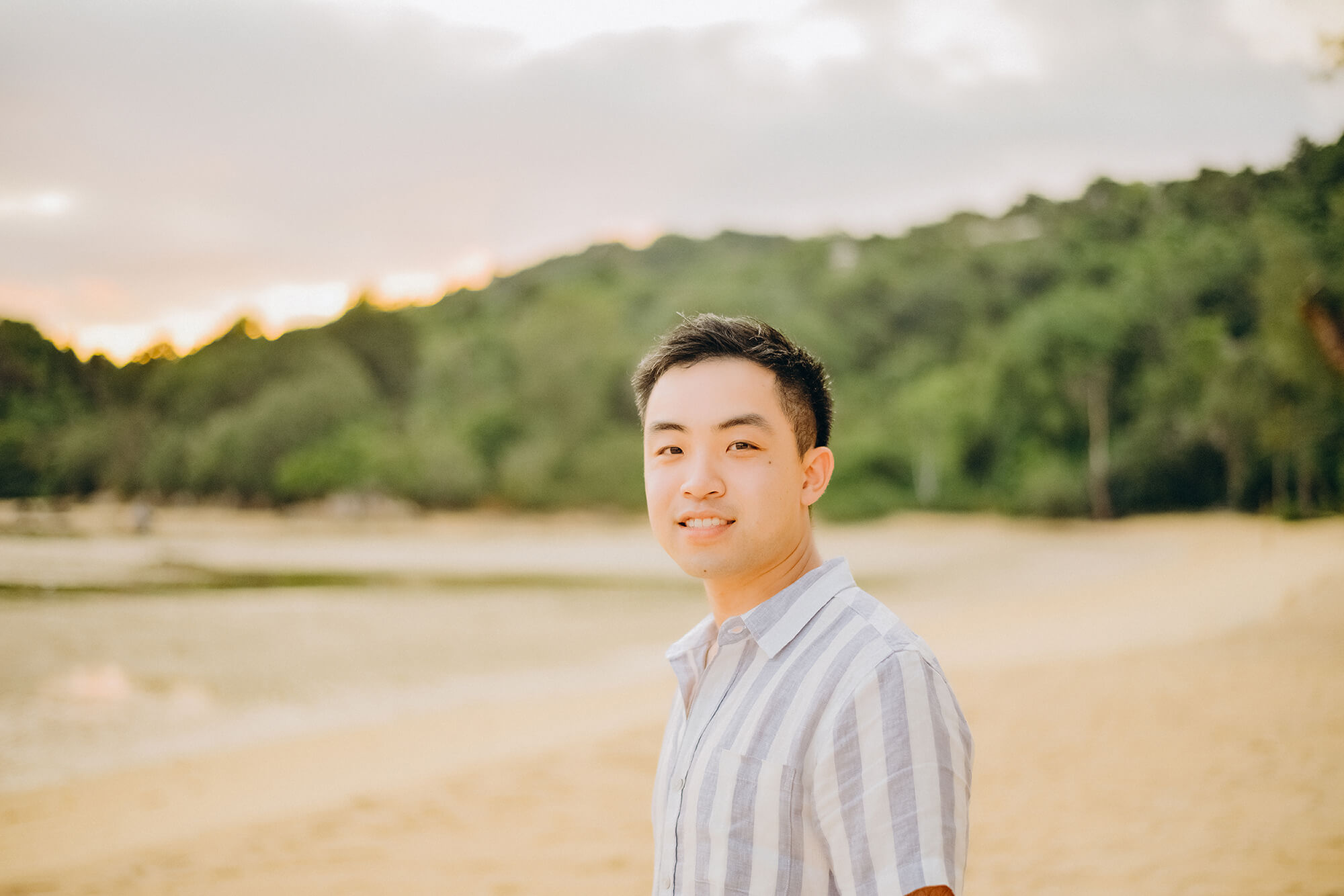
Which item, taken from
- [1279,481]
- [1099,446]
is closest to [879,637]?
[1279,481]

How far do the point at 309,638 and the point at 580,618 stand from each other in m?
4.74

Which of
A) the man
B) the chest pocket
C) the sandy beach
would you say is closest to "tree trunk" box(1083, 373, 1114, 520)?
the sandy beach

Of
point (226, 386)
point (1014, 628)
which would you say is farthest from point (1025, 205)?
point (1014, 628)

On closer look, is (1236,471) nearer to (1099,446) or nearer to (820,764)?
(1099,446)

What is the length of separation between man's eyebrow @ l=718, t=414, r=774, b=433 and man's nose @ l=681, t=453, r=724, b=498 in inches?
2.1

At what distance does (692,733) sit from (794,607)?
0.76 ft

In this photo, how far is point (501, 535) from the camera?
131 feet

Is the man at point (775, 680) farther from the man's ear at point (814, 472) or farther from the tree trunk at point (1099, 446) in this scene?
the tree trunk at point (1099, 446)

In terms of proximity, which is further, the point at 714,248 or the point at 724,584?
the point at 714,248

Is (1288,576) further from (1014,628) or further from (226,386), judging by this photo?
(226,386)

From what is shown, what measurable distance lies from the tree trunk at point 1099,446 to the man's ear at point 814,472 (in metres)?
36.6

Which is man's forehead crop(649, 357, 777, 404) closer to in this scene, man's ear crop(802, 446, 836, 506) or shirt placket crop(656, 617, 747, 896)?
man's ear crop(802, 446, 836, 506)

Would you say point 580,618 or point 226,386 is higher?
point 226,386

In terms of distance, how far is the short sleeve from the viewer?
37.6 inches
